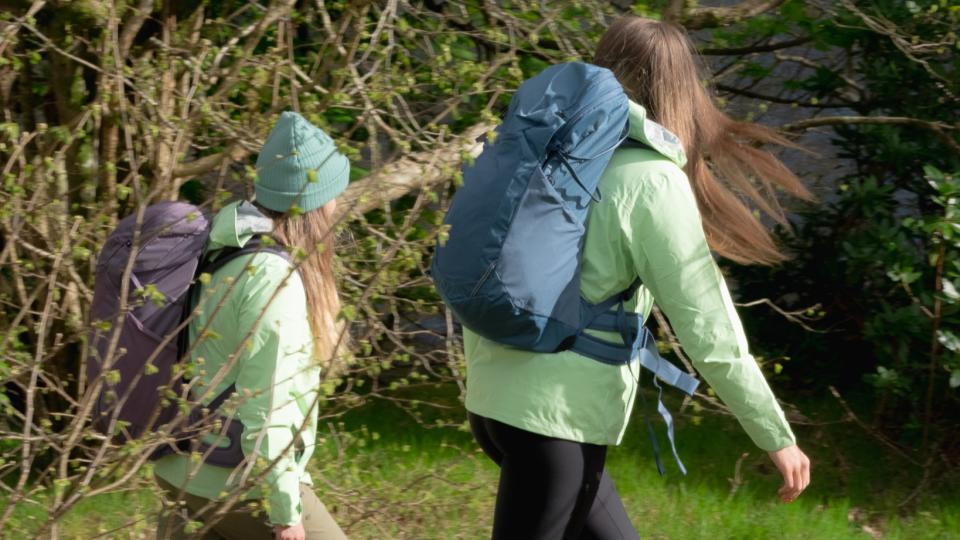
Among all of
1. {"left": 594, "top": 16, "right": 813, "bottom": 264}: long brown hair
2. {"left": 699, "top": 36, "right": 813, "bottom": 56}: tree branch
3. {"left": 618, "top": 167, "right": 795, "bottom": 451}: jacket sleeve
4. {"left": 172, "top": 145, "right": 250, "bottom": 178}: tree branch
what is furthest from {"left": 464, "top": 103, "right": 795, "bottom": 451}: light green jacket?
{"left": 699, "top": 36, "right": 813, "bottom": 56}: tree branch

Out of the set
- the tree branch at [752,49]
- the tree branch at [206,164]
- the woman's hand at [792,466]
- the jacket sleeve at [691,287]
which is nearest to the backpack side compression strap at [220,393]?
the jacket sleeve at [691,287]

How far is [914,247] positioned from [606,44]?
2672 millimetres

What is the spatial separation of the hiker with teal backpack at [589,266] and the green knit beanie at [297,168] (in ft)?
1.19

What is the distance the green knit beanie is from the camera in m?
2.97

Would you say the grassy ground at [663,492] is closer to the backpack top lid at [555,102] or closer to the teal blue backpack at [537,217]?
the teal blue backpack at [537,217]

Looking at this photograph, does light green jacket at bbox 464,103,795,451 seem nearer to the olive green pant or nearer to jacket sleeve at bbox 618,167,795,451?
jacket sleeve at bbox 618,167,795,451

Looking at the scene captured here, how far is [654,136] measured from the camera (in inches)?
107

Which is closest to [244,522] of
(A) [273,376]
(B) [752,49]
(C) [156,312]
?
(A) [273,376]

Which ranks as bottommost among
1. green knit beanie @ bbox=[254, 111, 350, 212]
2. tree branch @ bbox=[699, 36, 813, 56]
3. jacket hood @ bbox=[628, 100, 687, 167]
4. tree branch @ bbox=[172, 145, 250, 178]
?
tree branch @ bbox=[699, 36, 813, 56]

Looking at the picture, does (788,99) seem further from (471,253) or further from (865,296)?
(471,253)

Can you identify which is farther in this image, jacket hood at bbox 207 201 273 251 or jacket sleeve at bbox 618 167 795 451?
jacket hood at bbox 207 201 273 251

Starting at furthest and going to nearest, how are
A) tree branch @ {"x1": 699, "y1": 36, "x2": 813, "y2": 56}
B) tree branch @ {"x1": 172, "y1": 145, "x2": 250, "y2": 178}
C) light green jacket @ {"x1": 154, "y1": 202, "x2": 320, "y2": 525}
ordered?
tree branch @ {"x1": 699, "y1": 36, "x2": 813, "y2": 56}
tree branch @ {"x1": 172, "y1": 145, "x2": 250, "y2": 178}
light green jacket @ {"x1": 154, "y1": 202, "x2": 320, "y2": 525}

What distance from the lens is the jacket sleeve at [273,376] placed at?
2.78 metres

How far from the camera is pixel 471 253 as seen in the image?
270cm
